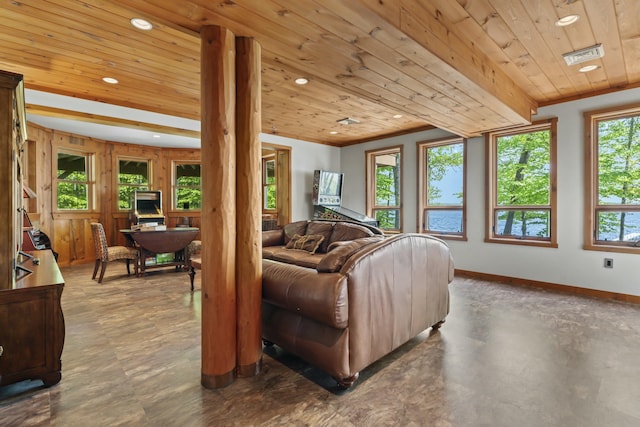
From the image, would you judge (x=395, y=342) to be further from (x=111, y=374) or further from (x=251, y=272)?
(x=111, y=374)

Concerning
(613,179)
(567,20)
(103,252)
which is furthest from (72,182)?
(613,179)

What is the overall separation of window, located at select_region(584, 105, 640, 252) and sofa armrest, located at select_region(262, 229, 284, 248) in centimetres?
401

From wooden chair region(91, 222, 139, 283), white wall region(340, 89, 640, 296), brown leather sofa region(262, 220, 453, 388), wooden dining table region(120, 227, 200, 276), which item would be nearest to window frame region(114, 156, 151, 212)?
wooden dining table region(120, 227, 200, 276)

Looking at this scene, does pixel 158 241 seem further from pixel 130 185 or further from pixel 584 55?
pixel 584 55

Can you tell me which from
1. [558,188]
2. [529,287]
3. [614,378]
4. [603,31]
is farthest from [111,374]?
[558,188]

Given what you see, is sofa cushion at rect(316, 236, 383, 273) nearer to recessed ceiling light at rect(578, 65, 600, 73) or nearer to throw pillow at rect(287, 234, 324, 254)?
throw pillow at rect(287, 234, 324, 254)

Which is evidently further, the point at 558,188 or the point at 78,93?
the point at 558,188

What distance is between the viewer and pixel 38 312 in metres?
1.85

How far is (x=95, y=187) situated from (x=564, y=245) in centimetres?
828

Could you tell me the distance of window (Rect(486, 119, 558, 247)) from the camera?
434cm

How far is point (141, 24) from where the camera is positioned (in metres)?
2.42

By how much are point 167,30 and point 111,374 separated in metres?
2.58

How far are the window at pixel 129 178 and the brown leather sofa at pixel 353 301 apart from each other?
6.05 meters

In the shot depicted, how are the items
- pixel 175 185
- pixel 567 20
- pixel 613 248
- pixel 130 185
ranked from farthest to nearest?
pixel 175 185, pixel 130 185, pixel 613 248, pixel 567 20
